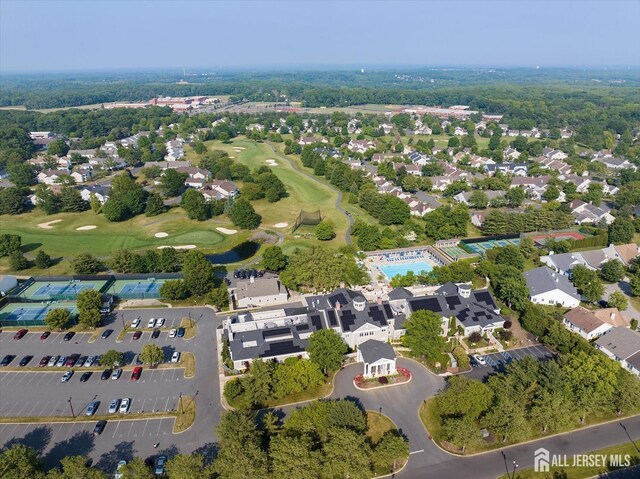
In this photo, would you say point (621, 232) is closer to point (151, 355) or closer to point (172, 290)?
point (172, 290)

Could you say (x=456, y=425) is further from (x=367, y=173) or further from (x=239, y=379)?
(x=367, y=173)

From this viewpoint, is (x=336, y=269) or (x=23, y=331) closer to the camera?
(x=23, y=331)

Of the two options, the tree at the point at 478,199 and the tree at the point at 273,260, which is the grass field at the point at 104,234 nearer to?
the tree at the point at 273,260

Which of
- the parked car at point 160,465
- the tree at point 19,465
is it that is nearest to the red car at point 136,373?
the parked car at point 160,465

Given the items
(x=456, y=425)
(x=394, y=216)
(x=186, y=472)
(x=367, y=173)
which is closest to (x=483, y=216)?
(x=394, y=216)

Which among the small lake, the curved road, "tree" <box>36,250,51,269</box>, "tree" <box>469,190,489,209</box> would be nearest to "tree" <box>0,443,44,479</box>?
the small lake

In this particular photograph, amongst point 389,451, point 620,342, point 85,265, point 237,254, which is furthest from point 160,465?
point 620,342
